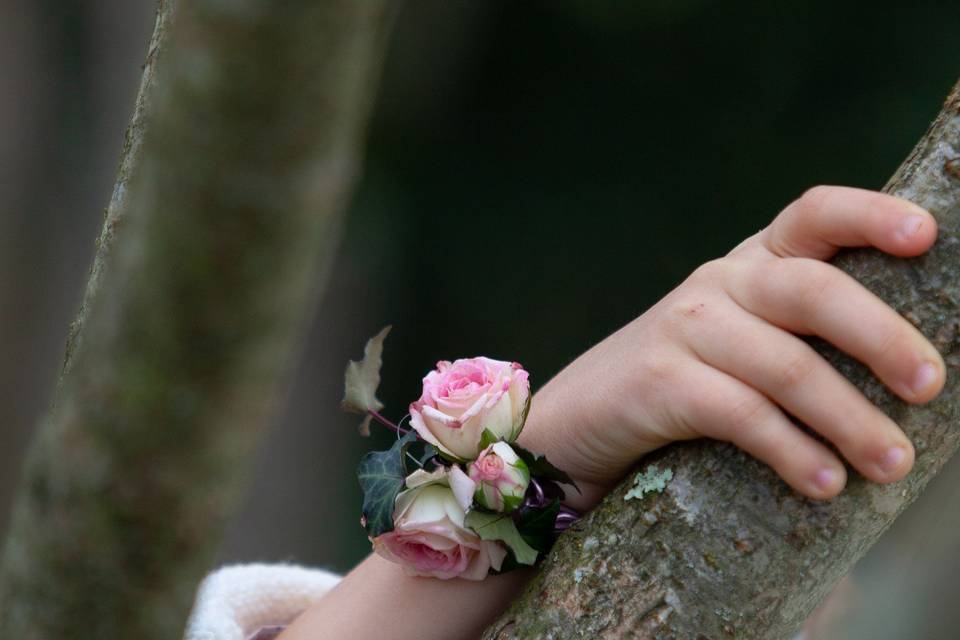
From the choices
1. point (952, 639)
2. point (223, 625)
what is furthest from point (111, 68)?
point (952, 639)

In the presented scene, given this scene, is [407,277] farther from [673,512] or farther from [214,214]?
[214,214]

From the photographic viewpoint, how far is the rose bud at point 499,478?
2.12 ft

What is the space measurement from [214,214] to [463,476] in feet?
1.36

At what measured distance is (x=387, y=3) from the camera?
29cm

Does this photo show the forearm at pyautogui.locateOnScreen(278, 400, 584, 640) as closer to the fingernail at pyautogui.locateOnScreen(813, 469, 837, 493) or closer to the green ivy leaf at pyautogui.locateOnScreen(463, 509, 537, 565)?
the green ivy leaf at pyautogui.locateOnScreen(463, 509, 537, 565)

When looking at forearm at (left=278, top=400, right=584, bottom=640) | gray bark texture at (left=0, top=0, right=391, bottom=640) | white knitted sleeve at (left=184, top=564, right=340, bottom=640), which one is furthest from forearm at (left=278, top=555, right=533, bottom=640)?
gray bark texture at (left=0, top=0, right=391, bottom=640)

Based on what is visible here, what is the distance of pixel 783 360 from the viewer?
566mm

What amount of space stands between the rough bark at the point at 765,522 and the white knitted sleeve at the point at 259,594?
1.73 ft

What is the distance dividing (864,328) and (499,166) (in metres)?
2.97

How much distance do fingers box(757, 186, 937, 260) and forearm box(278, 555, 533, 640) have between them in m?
0.26

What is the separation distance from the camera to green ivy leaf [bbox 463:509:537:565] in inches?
25.5

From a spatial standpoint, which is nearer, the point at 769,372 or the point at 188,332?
the point at 188,332

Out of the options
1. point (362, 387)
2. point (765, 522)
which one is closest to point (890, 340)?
point (765, 522)

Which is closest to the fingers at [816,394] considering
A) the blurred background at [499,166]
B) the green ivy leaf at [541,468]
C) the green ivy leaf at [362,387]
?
the green ivy leaf at [541,468]
